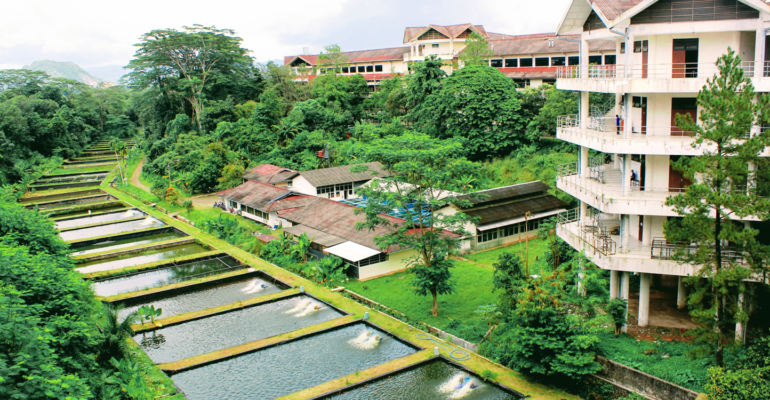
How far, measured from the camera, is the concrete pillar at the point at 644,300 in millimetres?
20047

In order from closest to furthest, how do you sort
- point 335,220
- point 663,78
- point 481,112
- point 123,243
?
1. point 663,78
2. point 335,220
3. point 123,243
4. point 481,112

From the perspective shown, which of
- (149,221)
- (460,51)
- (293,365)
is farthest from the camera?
(460,51)

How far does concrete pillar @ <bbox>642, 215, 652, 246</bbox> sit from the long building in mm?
24889

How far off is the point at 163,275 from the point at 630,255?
25.9 metres

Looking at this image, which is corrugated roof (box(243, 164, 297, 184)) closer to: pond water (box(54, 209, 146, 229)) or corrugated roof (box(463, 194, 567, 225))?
pond water (box(54, 209, 146, 229))

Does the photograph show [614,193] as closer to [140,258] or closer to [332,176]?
[332,176]

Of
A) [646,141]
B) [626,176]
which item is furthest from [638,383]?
[646,141]

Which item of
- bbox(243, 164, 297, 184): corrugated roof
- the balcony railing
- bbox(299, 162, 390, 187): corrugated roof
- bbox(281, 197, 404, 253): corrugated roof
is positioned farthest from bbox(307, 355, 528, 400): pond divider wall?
bbox(243, 164, 297, 184): corrugated roof

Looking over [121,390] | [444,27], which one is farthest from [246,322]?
[444,27]

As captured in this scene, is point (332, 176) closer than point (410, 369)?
No

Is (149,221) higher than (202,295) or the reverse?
higher

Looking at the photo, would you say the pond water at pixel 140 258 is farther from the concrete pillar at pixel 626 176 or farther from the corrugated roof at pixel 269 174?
the concrete pillar at pixel 626 176

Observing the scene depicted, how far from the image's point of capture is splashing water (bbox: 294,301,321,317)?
2647 centimetres

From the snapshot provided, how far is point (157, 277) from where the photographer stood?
110 ft
